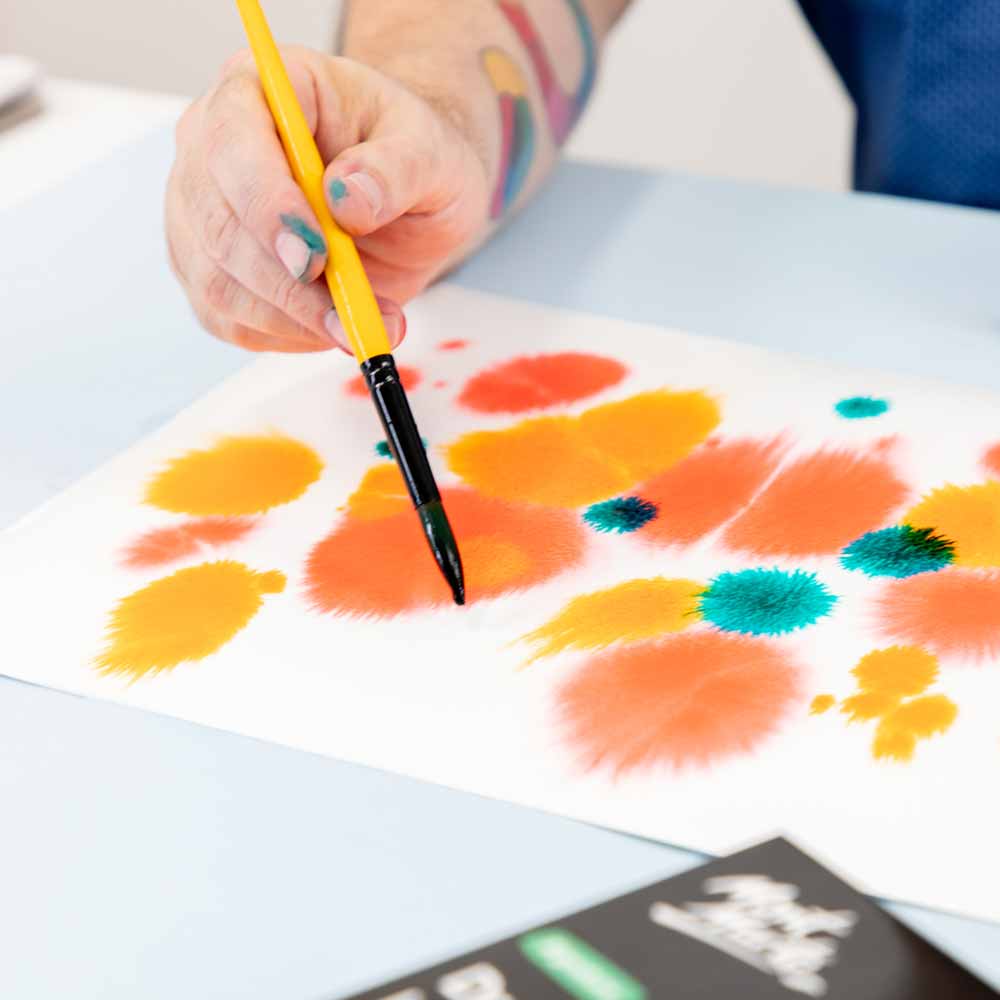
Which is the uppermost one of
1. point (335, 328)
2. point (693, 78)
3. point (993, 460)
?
point (335, 328)

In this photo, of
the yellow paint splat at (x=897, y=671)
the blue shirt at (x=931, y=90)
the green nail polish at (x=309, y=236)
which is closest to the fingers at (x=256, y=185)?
the green nail polish at (x=309, y=236)

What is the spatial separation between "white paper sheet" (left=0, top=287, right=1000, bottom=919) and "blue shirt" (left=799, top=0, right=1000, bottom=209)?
13.8 inches

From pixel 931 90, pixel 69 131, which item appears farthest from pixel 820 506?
pixel 69 131

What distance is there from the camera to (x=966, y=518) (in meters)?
0.60

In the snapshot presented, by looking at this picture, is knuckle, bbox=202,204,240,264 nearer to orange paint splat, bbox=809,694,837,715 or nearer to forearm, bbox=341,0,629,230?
forearm, bbox=341,0,629,230

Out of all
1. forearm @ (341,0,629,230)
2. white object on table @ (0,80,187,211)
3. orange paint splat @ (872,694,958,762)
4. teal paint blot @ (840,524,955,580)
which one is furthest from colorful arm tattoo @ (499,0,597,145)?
orange paint splat @ (872,694,958,762)

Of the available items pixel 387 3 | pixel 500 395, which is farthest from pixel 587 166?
pixel 500 395

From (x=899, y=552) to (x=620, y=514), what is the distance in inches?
5.1

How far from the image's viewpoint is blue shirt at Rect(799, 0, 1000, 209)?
961mm

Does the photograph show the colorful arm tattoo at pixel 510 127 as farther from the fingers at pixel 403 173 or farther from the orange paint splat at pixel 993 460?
the orange paint splat at pixel 993 460

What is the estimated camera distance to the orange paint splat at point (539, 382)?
746 mm

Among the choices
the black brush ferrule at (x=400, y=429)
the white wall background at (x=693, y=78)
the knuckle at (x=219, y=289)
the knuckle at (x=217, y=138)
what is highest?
the knuckle at (x=217, y=138)

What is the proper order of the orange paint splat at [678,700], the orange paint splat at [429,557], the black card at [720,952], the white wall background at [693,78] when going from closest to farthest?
the black card at [720,952] → the orange paint splat at [678,700] → the orange paint splat at [429,557] → the white wall background at [693,78]

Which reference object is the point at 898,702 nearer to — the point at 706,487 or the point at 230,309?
the point at 706,487
